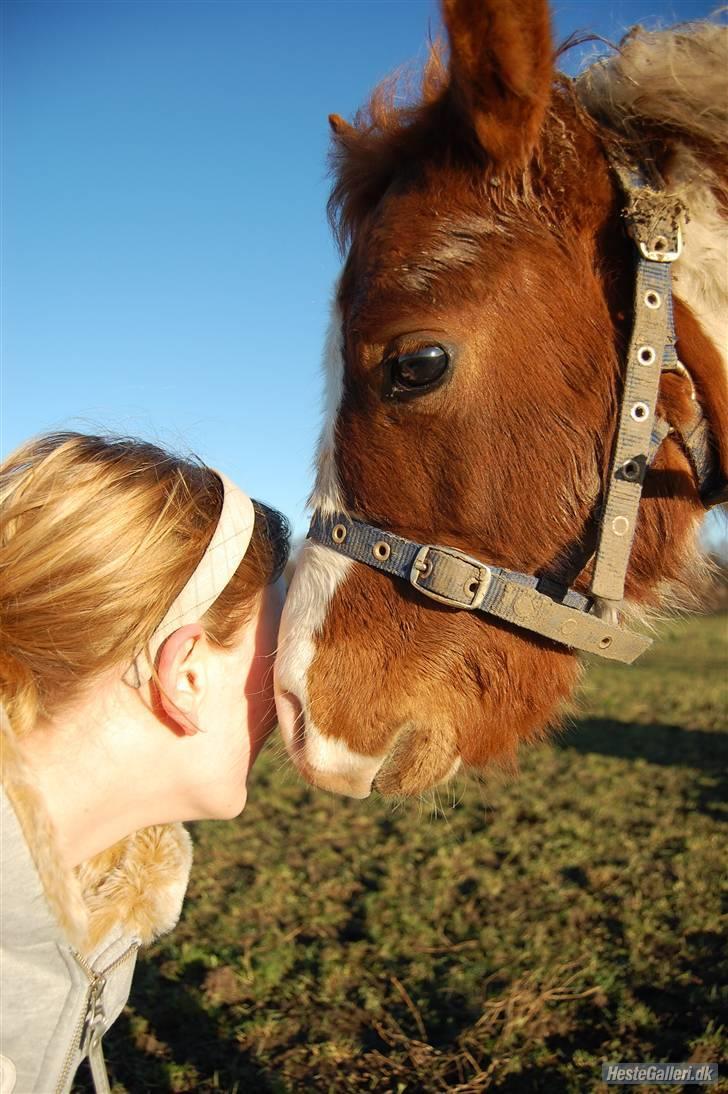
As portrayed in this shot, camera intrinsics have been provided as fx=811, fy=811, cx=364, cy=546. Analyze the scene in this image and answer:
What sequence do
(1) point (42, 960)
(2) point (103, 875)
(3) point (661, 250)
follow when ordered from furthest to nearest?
(2) point (103, 875) < (3) point (661, 250) < (1) point (42, 960)

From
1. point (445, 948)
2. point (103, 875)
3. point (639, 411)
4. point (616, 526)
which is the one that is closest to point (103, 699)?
point (103, 875)

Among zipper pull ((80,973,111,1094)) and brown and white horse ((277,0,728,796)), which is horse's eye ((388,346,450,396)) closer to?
brown and white horse ((277,0,728,796))

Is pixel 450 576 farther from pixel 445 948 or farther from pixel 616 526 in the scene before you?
pixel 445 948

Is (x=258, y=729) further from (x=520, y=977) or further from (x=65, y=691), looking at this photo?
(x=520, y=977)

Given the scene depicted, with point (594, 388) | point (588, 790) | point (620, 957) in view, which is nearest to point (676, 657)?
point (588, 790)

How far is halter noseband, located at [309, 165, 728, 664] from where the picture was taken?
1845 mm

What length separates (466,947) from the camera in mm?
3625

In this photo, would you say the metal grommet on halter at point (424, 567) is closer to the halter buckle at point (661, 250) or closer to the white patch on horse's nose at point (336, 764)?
the white patch on horse's nose at point (336, 764)

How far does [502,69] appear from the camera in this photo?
1678mm

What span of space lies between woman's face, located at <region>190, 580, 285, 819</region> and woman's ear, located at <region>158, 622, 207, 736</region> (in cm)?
3

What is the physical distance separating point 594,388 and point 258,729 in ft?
3.89

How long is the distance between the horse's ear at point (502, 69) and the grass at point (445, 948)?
1.57 meters

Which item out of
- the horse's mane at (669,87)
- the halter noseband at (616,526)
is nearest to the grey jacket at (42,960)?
the halter noseband at (616,526)

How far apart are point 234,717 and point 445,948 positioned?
2215 mm
